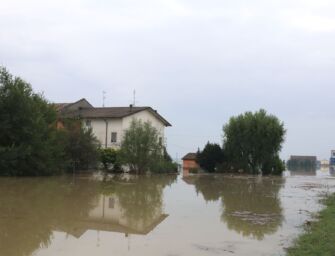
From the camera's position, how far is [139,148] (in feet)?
149

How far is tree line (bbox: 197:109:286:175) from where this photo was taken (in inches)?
2279

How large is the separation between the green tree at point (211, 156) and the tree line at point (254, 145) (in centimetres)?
71

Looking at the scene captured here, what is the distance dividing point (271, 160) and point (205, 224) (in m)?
45.7

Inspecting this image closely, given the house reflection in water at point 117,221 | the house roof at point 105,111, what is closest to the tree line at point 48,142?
the house roof at point 105,111

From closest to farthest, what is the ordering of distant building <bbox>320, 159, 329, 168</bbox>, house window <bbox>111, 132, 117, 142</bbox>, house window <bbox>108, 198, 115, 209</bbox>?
1. house window <bbox>108, 198, 115, 209</bbox>
2. house window <bbox>111, 132, 117, 142</bbox>
3. distant building <bbox>320, 159, 329, 168</bbox>

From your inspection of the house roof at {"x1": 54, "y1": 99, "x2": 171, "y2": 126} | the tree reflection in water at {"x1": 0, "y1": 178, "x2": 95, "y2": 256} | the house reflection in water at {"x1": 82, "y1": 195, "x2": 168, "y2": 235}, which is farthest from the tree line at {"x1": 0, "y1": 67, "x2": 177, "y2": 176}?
the house reflection in water at {"x1": 82, "y1": 195, "x2": 168, "y2": 235}

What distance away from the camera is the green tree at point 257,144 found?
57812mm

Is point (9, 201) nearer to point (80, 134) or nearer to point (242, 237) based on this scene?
point (242, 237)

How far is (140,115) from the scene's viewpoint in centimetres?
5731

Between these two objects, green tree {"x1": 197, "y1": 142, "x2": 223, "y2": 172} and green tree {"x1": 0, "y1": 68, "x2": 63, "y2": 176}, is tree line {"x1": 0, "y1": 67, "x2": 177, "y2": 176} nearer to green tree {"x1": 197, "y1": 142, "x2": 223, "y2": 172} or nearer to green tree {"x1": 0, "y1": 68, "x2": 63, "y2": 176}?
green tree {"x1": 0, "y1": 68, "x2": 63, "y2": 176}

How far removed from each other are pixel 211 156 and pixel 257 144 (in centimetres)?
610

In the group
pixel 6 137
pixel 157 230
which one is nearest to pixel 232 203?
pixel 157 230

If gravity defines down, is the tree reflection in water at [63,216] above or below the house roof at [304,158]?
below

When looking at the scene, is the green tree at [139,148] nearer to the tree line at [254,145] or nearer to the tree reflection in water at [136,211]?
the tree line at [254,145]
